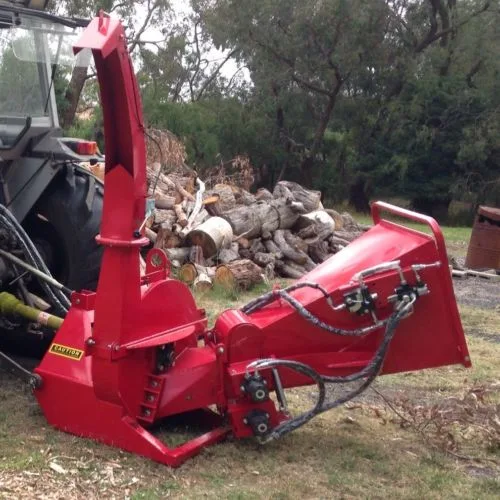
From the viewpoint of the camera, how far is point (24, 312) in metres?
4.39

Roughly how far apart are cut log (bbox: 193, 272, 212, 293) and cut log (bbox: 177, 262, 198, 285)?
0.09m

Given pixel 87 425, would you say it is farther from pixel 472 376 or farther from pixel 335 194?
pixel 335 194

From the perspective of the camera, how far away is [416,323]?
382 centimetres

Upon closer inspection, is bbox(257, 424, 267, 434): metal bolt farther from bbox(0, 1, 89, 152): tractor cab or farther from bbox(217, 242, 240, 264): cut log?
bbox(217, 242, 240, 264): cut log

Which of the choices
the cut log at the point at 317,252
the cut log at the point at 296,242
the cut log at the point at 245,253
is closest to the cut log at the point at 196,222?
the cut log at the point at 245,253

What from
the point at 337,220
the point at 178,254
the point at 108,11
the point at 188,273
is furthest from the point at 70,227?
the point at 108,11

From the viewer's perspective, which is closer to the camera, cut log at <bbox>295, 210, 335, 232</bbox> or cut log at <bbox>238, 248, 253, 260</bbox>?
cut log at <bbox>238, 248, 253, 260</bbox>

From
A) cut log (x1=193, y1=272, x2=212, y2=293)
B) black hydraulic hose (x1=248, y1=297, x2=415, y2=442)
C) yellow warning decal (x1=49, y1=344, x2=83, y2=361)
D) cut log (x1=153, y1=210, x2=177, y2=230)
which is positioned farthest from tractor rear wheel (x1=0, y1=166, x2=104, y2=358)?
cut log (x1=153, y1=210, x2=177, y2=230)

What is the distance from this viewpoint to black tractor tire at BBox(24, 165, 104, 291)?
4.82 metres

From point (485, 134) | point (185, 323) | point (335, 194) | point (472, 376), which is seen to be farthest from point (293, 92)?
point (185, 323)

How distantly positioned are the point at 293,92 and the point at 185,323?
22682mm

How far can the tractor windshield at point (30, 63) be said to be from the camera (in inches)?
199

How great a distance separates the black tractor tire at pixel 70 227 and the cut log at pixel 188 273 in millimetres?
3694

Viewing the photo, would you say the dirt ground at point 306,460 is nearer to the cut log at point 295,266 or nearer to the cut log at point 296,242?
the cut log at point 295,266
